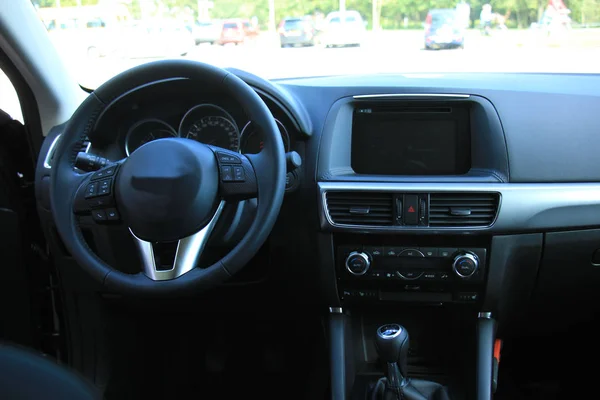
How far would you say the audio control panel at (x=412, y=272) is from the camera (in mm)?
2225

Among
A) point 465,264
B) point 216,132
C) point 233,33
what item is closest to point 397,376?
point 465,264

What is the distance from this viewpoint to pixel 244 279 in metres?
2.44

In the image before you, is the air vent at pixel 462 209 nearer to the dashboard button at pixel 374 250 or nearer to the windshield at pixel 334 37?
the dashboard button at pixel 374 250

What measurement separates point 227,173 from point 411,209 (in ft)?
2.26

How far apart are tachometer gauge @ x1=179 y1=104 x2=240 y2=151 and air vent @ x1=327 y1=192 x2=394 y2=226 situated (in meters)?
0.40

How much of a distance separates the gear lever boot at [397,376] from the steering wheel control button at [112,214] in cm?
100

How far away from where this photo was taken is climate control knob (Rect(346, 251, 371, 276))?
227 cm

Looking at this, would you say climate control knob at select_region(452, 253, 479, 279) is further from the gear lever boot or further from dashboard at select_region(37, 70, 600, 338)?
the gear lever boot

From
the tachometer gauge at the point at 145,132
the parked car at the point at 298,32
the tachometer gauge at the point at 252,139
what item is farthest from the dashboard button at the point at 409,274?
the parked car at the point at 298,32

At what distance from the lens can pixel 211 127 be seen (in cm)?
223

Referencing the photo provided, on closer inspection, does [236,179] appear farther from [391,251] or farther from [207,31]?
[207,31]

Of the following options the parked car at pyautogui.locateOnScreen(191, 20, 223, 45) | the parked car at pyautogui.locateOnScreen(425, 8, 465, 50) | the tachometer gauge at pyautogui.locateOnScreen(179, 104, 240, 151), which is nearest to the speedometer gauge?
the tachometer gauge at pyautogui.locateOnScreen(179, 104, 240, 151)

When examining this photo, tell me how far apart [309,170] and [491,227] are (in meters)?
0.66

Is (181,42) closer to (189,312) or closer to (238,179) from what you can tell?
(189,312)
